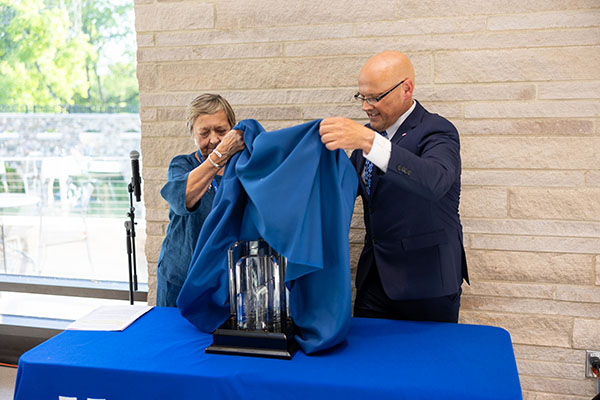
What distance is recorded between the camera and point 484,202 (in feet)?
7.88

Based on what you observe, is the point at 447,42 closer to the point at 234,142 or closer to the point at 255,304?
the point at 234,142

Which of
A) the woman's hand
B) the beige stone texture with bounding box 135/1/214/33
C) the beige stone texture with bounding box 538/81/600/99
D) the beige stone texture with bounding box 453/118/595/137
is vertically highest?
the beige stone texture with bounding box 135/1/214/33

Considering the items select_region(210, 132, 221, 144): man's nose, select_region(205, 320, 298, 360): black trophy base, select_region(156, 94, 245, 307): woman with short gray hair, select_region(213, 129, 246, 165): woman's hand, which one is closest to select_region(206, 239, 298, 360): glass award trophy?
select_region(205, 320, 298, 360): black trophy base

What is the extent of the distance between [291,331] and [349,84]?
4.35ft

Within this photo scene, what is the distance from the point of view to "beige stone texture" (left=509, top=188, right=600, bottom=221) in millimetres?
2295

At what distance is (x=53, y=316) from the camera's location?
11.8 ft

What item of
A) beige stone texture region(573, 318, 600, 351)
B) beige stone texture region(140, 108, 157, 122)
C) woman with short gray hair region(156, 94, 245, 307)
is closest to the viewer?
woman with short gray hair region(156, 94, 245, 307)

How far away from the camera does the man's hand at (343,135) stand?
1536 mm

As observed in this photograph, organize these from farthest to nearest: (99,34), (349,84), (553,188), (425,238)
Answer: (99,34) < (349,84) < (553,188) < (425,238)

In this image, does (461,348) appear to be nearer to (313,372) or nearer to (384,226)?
(313,372)

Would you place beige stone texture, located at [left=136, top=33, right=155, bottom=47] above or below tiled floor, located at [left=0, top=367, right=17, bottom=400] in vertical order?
above

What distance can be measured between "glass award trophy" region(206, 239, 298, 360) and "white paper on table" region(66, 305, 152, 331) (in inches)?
14.9

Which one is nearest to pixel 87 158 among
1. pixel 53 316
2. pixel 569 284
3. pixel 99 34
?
pixel 99 34

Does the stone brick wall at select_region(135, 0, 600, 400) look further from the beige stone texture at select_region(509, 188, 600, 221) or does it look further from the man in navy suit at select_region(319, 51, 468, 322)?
the man in navy suit at select_region(319, 51, 468, 322)
